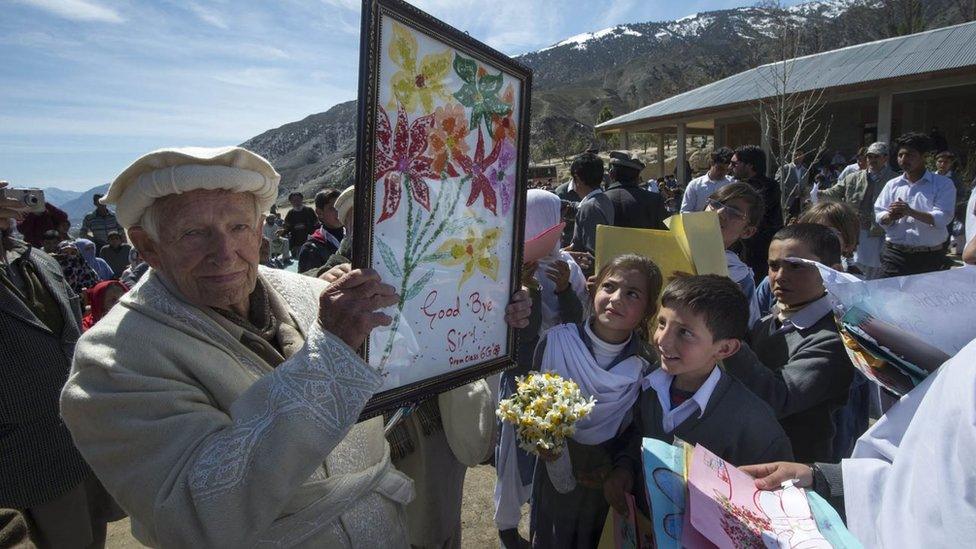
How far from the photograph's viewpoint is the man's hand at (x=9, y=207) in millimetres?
2443

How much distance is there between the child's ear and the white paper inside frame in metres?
0.88

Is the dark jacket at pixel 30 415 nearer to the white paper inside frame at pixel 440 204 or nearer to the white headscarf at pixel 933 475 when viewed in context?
the white paper inside frame at pixel 440 204

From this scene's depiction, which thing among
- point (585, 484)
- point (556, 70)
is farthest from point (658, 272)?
point (556, 70)

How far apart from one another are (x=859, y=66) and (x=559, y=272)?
18629 mm

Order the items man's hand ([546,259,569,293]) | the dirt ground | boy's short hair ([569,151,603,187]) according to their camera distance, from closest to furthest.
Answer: man's hand ([546,259,569,293]), the dirt ground, boy's short hair ([569,151,603,187])

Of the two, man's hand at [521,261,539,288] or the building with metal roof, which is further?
the building with metal roof

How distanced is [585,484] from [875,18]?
166 feet

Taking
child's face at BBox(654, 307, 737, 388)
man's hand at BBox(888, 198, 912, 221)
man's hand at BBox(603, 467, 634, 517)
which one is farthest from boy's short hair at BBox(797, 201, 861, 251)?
man's hand at BBox(888, 198, 912, 221)

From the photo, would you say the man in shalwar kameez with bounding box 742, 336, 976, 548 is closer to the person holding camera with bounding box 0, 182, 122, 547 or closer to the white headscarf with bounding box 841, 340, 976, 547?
the white headscarf with bounding box 841, 340, 976, 547

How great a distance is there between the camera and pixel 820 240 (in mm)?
2514

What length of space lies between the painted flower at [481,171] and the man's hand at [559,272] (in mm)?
1303

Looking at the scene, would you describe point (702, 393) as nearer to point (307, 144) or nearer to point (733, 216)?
point (733, 216)

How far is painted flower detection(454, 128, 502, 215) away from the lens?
1497 mm

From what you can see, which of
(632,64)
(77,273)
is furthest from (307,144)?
(77,273)
